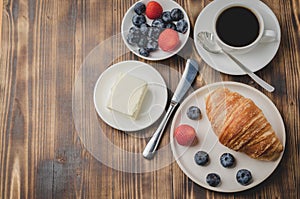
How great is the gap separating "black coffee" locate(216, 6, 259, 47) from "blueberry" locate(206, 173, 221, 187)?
0.35m

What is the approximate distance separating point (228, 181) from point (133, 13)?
21.1 inches

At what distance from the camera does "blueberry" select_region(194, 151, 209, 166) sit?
140cm

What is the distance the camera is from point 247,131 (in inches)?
53.6

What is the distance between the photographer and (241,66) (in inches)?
56.4

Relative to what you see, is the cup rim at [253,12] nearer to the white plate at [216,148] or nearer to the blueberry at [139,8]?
the white plate at [216,148]

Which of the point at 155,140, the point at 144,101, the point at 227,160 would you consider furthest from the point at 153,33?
the point at 227,160

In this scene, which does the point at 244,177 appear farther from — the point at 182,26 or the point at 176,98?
the point at 182,26

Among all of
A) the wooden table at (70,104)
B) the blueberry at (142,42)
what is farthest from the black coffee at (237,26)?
the blueberry at (142,42)

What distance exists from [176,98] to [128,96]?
5.2 inches

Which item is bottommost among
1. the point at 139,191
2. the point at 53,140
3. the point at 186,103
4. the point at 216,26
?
the point at 139,191

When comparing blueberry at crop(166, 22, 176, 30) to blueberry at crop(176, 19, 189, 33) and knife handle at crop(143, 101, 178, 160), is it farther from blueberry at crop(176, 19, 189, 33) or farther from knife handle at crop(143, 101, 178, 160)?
knife handle at crop(143, 101, 178, 160)

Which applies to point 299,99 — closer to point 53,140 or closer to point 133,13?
point 133,13

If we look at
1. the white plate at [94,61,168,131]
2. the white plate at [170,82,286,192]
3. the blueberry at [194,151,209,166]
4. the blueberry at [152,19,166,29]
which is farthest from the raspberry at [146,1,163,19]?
the blueberry at [194,151,209,166]

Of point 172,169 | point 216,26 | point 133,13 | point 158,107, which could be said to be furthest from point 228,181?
point 133,13
